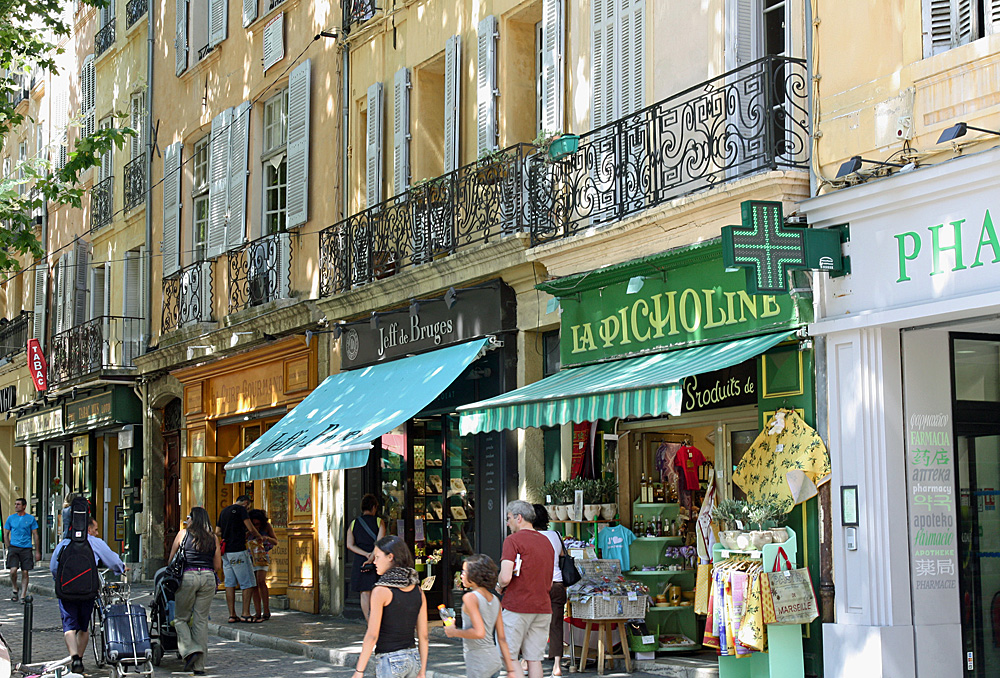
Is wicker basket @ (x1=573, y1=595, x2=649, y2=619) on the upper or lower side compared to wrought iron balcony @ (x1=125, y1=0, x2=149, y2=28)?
lower

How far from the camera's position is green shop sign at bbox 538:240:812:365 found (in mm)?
10258

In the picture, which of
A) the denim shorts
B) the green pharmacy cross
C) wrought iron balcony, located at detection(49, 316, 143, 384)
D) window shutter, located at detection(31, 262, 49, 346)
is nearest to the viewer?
the denim shorts

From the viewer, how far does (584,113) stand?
12789 millimetres

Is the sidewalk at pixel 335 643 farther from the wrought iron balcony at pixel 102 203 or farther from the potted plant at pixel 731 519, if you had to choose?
the wrought iron balcony at pixel 102 203

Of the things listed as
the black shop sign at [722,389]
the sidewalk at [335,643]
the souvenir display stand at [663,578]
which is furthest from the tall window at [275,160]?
the souvenir display stand at [663,578]

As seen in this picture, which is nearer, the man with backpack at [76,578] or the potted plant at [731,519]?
the potted plant at [731,519]

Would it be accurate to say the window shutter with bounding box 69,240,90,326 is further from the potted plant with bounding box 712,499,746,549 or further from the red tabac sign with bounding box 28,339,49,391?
the potted plant with bounding box 712,499,746,549

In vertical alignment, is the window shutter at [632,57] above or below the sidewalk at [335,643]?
above

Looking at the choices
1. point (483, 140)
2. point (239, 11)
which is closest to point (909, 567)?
point (483, 140)

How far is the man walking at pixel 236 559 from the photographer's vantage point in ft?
52.6

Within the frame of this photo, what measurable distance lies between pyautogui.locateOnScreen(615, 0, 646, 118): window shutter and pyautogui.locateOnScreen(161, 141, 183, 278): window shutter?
1194cm

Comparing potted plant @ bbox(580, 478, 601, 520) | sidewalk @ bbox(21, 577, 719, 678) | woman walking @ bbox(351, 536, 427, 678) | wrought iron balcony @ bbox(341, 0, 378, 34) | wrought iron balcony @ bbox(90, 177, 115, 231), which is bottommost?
sidewalk @ bbox(21, 577, 719, 678)


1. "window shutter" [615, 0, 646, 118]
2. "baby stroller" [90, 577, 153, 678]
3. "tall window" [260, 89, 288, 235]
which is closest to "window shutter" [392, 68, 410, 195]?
"tall window" [260, 89, 288, 235]

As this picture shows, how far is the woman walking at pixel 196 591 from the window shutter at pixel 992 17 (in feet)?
26.5
